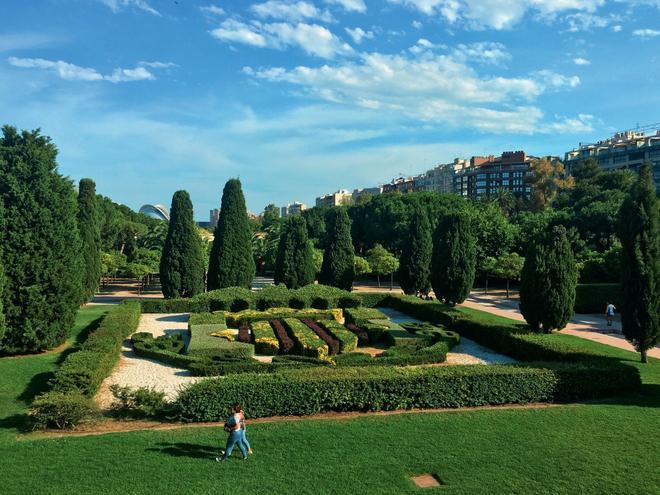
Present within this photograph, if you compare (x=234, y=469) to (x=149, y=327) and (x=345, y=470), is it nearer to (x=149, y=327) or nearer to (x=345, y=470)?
(x=345, y=470)

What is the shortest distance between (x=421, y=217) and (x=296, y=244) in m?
8.35

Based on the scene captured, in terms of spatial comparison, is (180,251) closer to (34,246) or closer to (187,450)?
(34,246)

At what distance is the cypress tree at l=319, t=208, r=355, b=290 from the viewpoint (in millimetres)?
33625

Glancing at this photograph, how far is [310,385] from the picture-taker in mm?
11523

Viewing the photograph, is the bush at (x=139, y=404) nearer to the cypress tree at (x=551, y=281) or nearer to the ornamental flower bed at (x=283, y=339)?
the ornamental flower bed at (x=283, y=339)

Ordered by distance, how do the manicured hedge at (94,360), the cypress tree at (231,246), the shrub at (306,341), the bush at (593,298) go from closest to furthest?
the manicured hedge at (94,360) → the shrub at (306,341) → the bush at (593,298) → the cypress tree at (231,246)

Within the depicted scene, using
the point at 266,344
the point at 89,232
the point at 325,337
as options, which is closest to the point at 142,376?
the point at 266,344

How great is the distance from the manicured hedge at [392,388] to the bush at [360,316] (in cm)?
969

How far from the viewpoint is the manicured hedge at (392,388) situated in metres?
11.2

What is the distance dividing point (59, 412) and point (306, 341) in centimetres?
868

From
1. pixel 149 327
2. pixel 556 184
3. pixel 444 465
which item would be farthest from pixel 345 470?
pixel 556 184

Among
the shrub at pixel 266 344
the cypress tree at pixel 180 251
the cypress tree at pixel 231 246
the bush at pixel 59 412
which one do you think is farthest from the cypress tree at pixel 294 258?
the bush at pixel 59 412

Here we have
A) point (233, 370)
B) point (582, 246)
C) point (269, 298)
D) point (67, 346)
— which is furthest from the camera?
point (582, 246)

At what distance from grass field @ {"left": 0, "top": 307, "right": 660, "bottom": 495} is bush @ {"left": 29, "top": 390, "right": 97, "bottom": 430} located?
443 millimetres
